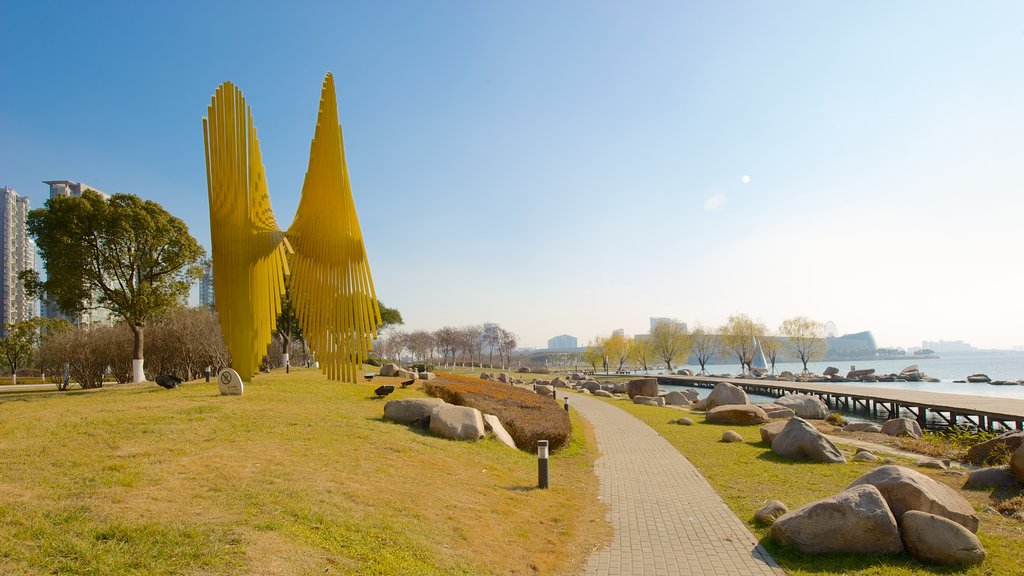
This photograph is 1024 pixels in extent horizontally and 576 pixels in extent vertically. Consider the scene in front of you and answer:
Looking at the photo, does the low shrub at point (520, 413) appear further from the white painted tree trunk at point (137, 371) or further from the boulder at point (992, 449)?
the white painted tree trunk at point (137, 371)

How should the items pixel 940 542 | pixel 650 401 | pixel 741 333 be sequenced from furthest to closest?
1. pixel 741 333
2. pixel 650 401
3. pixel 940 542

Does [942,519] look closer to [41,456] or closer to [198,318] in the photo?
[41,456]

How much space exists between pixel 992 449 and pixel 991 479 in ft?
11.2

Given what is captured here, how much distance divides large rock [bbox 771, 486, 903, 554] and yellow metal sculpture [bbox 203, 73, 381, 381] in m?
11.9

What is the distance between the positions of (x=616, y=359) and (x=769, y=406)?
67.4 meters

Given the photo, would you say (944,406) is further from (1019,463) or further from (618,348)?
(618,348)

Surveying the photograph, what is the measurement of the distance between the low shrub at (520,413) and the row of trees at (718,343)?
65.9 meters

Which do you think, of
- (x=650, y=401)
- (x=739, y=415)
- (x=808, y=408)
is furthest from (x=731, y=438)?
(x=650, y=401)

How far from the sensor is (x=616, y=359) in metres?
91.9

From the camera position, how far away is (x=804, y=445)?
532 inches

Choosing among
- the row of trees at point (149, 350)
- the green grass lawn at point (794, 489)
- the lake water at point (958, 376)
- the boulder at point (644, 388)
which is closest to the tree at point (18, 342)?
the row of trees at point (149, 350)

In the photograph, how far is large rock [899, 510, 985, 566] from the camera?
254 inches

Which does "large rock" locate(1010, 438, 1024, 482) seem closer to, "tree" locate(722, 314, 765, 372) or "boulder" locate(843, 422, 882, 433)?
"boulder" locate(843, 422, 882, 433)

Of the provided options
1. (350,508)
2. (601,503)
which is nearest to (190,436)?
(350,508)
